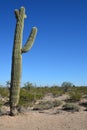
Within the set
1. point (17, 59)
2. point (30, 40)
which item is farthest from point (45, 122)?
point (30, 40)

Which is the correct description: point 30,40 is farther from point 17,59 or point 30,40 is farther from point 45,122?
point 45,122

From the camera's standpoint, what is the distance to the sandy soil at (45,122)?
474 inches

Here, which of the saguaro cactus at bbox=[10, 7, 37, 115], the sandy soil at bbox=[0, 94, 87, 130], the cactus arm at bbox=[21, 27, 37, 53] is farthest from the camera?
the cactus arm at bbox=[21, 27, 37, 53]

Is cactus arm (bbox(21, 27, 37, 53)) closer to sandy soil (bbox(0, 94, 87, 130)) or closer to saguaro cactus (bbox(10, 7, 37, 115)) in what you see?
saguaro cactus (bbox(10, 7, 37, 115))

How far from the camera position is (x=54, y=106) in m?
18.1

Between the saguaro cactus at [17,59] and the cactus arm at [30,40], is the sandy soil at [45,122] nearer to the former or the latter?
the saguaro cactus at [17,59]

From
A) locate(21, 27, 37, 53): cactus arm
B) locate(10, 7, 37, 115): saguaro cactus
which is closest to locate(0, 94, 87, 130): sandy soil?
locate(10, 7, 37, 115): saguaro cactus

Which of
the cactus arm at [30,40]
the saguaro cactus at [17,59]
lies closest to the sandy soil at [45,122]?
the saguaro cactus at [17,59]

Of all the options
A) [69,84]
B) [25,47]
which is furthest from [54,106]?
[69,84]

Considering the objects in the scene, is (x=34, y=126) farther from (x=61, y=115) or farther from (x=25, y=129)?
(x=61, y=115)

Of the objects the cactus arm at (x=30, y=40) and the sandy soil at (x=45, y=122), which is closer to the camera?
the sandy soil at (x=45, y=122)

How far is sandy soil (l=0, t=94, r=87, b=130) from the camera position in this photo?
39.5 feet

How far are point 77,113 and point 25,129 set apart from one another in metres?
3.94

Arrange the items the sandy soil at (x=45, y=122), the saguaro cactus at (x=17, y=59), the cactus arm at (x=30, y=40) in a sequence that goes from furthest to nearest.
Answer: the cactus arm at (x=30, y=40) → the saguaro cactus at (x=17, y=59) → the sandy soil at (x=45, y=122)
